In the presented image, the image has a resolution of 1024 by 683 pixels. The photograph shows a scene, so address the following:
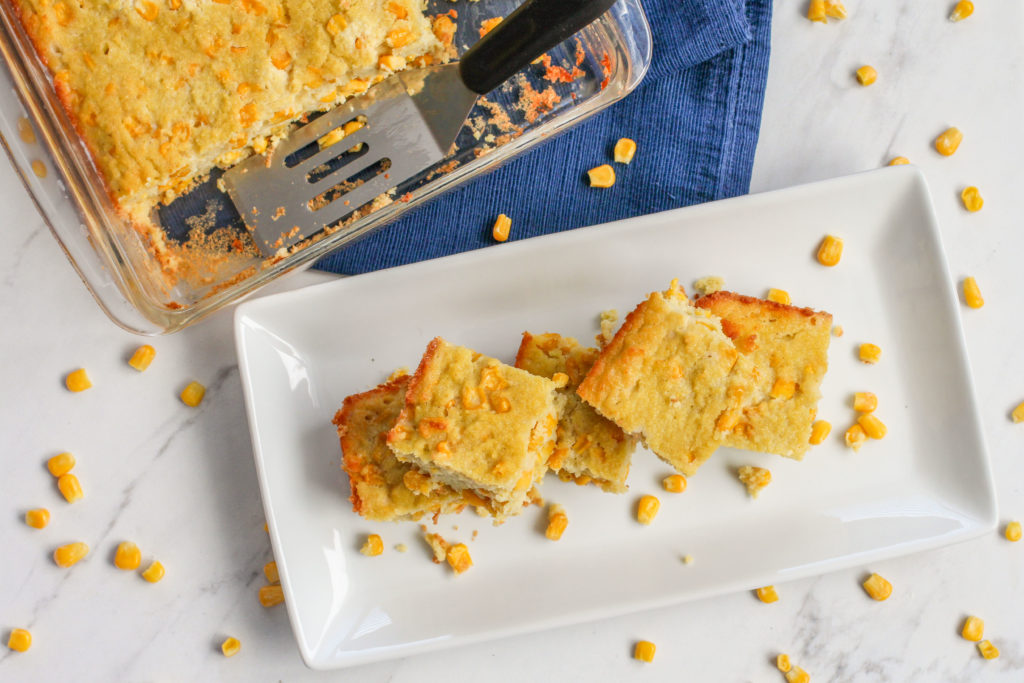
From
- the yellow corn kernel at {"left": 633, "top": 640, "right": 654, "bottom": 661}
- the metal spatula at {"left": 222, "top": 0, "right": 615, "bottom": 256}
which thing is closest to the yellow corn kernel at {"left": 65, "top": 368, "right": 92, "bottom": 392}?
the metal spatula at {"left": 222, "top": 0, "right": 615, "bottom": 256}

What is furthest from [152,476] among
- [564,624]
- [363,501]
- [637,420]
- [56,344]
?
[637,420]

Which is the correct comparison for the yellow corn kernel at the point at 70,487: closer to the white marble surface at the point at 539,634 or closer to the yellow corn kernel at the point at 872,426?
the white marble surface at the point at 539,634

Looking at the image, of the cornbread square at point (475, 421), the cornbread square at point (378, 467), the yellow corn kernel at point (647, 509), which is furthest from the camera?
the yellow corn kernel at point (647, 509)

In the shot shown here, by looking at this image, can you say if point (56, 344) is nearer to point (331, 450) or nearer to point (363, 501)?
point (331, 450)

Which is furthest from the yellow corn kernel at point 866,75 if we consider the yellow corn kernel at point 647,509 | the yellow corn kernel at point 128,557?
the yellow corn kernel at point 128,557

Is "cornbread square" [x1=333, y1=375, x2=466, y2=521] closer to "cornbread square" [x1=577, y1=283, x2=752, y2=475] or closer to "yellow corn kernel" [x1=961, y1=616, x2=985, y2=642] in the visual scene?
"cornbread square" [x1=577, y1=283, x2=752, y2=475]

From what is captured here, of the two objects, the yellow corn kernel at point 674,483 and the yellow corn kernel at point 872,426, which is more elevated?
the yellow corn kernel at point 674,483

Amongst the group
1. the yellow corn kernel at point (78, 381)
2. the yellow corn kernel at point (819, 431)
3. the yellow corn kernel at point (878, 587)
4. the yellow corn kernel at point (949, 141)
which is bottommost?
the yellow corn kernel at point (878, 587)

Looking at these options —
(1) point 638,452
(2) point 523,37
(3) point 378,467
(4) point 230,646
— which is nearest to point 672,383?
(1) point 638,452
